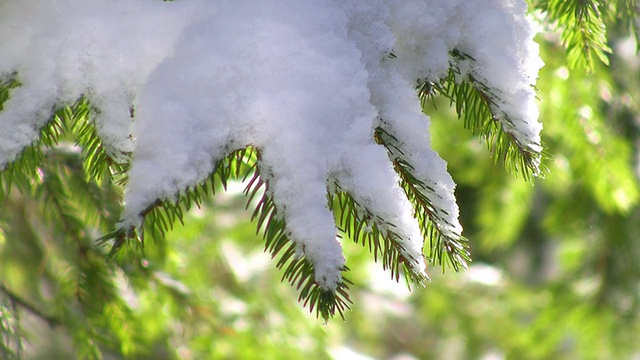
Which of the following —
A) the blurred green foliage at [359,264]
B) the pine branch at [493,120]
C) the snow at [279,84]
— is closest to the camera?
the snow at [279,84]

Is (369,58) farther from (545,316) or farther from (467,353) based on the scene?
(467,353)

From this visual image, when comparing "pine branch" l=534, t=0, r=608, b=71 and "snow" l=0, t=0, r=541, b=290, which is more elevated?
"pine branch" l=534, t=0, r=608, b=71

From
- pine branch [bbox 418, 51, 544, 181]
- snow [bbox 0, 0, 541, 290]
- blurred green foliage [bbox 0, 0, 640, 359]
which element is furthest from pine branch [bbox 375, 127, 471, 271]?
blurred green foliage [bbox 0, 0, 640, 359]

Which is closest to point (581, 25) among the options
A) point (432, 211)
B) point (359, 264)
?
point (432, 211)

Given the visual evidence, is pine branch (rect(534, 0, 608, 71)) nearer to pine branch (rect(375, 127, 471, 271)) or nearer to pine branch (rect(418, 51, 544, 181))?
pine branch (rect(418, 51, 544, 181))

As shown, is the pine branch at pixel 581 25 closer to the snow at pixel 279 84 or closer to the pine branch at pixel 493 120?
the snow at pixel 279 84

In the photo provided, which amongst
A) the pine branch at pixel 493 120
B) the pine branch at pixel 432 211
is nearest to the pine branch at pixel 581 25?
the pine branch at pixel 493 120

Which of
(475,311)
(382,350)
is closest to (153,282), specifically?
(475,311)
